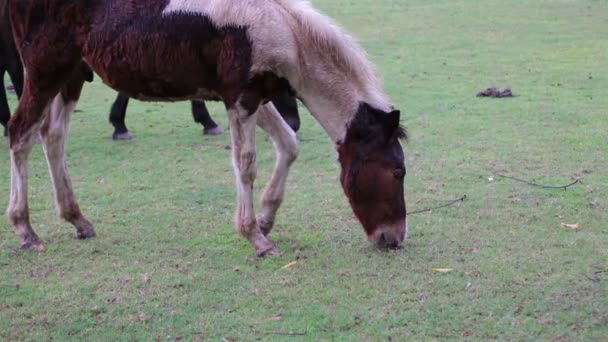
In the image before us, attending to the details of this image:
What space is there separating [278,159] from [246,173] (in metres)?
0.40

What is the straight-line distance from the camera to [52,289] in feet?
15.8

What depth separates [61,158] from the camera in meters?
5.75

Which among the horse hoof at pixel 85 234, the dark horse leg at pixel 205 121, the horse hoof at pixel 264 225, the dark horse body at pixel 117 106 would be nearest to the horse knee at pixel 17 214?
the horse hoof at pixel 85 234

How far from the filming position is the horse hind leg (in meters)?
5.70

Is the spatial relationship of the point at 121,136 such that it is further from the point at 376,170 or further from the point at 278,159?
the point at 376,170

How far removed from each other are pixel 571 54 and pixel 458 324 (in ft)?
32.8

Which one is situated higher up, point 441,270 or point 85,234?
point 441,270

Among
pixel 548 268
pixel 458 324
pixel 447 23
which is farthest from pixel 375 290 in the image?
pixel 447 23

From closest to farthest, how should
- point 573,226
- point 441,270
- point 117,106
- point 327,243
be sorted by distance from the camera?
point 441,270 < point 327,243 < point 573,226 < point 117,106

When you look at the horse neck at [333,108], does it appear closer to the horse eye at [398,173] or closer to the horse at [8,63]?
the horse eye at [398,173]

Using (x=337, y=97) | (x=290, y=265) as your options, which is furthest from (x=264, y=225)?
(x=337, y=97)

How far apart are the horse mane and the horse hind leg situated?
5.53 ft

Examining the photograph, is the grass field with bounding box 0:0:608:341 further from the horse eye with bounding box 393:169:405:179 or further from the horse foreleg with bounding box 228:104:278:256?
the horse eye with bounding box 393:169:405:179

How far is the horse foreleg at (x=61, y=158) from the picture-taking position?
570 centimetres
